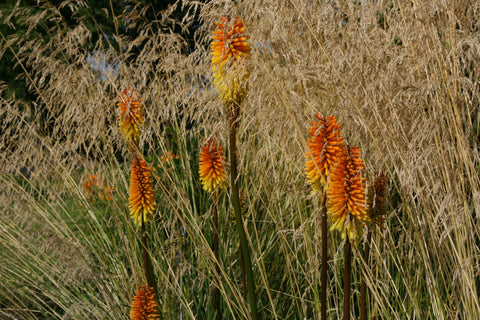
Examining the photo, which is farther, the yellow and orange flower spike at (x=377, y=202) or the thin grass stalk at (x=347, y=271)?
the yellow and orange flower spike at (x=377, y=202)

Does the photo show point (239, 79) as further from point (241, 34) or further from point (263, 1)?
point (263, 1)

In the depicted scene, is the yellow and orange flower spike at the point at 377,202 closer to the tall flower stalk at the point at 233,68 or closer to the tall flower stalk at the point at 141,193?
the tall flower stalk at the point at 233,68

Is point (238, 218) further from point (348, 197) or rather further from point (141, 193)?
point (141, 193)

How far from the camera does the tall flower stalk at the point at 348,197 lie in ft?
3.94

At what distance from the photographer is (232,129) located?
4.91ft

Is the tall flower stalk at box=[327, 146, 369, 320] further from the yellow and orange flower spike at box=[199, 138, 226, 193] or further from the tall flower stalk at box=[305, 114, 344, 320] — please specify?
the yellow and orange flower spike at box=[199, 138, 226, 193]

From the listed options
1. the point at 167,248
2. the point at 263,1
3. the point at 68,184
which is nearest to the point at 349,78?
the point at 263,1

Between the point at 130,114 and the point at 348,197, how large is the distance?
1.19 metres

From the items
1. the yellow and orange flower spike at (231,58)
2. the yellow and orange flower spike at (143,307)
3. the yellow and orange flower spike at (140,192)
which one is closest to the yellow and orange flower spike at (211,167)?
the yellow and orange flower spike at (140,192)

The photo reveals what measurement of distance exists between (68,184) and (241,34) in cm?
163

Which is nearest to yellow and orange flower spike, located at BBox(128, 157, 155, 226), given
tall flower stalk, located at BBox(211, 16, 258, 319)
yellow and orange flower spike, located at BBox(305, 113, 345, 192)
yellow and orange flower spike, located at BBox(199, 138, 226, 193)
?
yellow and orange flower spike, located at BBox(199, 138, 226, 193)

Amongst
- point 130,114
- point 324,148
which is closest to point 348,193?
point 324,148

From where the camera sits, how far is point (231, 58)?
5.17 feet

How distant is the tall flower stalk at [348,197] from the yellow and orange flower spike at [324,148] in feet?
0.11
